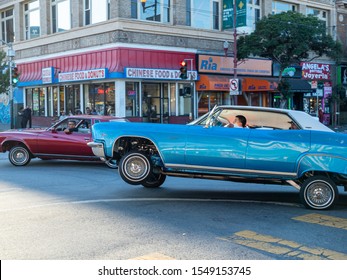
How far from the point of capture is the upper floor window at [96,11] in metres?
27.4

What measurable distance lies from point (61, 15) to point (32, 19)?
4.53m

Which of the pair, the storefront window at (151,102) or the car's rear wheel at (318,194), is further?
the storefront window at (151,102)

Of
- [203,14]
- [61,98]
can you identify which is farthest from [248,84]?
[61,98]

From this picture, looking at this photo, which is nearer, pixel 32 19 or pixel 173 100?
pixel 173 100

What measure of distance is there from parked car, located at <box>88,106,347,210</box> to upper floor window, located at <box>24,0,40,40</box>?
28.4 meters

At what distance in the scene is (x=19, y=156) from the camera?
44.3ft

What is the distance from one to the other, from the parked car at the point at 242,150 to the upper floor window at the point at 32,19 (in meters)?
28.4

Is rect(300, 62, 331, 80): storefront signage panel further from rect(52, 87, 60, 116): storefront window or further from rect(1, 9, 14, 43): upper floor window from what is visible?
rect(1, 9, 14, 43): upper floor window

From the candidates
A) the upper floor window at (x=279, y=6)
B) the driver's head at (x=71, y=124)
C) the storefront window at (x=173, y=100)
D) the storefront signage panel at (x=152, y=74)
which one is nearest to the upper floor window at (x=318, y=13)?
the upper floor window at (x=279, y=6)

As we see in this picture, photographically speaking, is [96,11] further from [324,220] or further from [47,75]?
[324,220]

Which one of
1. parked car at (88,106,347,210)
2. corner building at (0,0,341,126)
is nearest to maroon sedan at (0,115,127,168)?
parked car at (88,106,347,210)

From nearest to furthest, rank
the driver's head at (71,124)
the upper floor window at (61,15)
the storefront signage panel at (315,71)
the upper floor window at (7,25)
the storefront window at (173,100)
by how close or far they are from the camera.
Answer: the driver's head at (71,124) → the storefront window at (173,100) → the upper floor window at (61,15) → the storefront signage panel at (315,71) → the upper floor window at (7,25)

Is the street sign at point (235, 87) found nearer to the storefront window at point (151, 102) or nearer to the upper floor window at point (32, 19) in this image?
the storefront window at point (151, 102)
